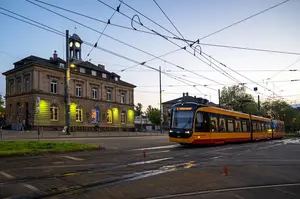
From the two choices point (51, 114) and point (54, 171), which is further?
point (51, 114)

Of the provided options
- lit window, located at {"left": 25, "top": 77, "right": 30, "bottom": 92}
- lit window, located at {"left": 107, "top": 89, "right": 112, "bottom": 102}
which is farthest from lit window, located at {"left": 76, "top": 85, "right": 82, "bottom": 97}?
lit window, located at {"left": 25, "top": 77, "right": 30, "bottom": 92}

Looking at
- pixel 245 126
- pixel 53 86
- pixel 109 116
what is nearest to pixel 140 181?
pixel 245 126

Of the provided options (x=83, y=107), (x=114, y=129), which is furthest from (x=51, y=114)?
(x=114, y=129)

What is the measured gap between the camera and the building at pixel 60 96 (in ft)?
140

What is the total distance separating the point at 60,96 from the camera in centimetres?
4638

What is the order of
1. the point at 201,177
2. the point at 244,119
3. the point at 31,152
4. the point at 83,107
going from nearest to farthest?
the point at 201,177 → the point at 31,152 → the point at 244,119 → the point at 83,107

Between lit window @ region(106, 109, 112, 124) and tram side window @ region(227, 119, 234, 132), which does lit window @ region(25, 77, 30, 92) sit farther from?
tram side window @ region(227, 119, 234, 132)

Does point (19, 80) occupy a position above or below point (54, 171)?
above

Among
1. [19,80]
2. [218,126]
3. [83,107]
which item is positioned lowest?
[218,126]

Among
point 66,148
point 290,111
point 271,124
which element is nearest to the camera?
point 66,148

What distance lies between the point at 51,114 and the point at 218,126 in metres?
32.8

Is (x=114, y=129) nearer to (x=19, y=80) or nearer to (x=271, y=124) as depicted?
(x=19, y=80)

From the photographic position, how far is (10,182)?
696cm

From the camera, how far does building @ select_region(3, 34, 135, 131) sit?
140 feet
